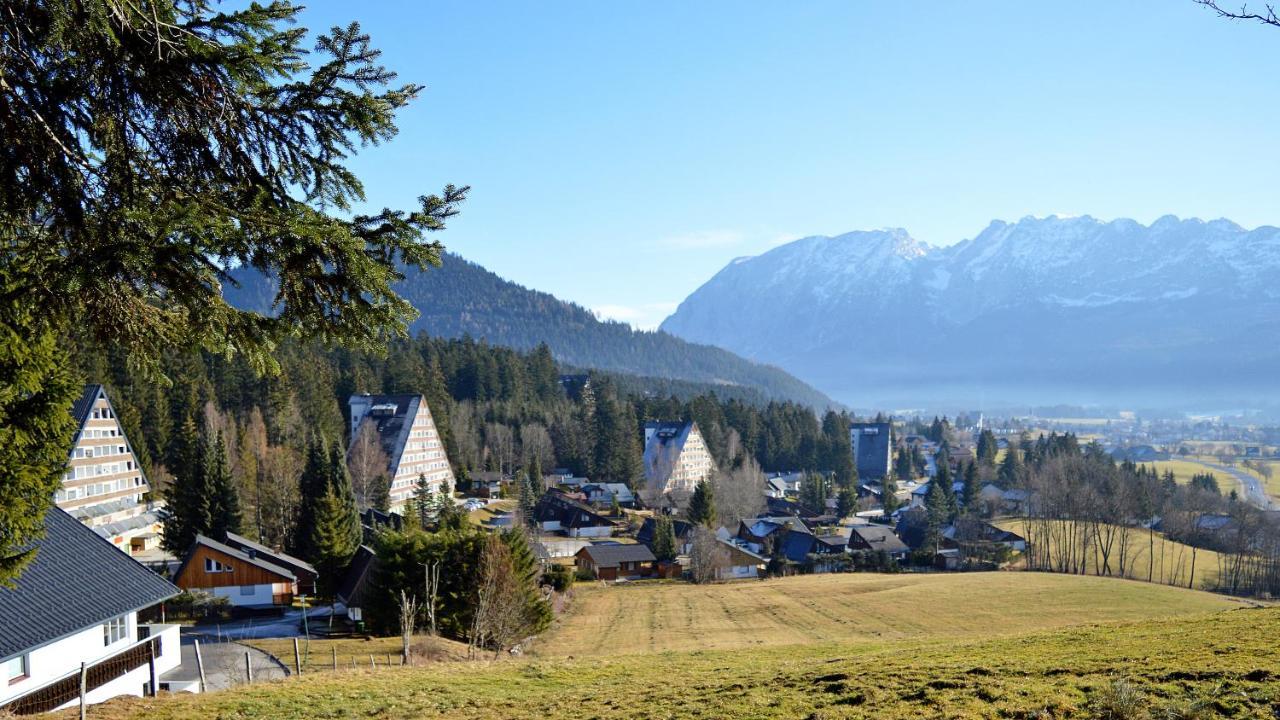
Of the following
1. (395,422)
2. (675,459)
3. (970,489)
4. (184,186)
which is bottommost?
(970,489)

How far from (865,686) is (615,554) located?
4663cm

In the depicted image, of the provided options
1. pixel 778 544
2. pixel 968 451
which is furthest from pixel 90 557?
pixel 968 451

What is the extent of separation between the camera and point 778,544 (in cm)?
6969

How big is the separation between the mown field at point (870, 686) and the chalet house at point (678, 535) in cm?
4472

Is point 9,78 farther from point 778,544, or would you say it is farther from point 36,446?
point 778,544

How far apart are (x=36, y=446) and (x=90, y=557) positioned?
11912mm

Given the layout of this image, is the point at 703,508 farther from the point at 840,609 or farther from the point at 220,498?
the point at 220,498

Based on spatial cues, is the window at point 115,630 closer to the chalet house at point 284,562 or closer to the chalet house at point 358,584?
the chalet house at point 358,584

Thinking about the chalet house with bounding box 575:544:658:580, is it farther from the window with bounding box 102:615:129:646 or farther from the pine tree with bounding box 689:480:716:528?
the window with bounding box 102:615:129:646

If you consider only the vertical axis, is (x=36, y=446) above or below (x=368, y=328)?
below

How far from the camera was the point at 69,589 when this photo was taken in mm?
17625

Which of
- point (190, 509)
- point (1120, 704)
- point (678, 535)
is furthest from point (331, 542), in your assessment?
point (678, 535)

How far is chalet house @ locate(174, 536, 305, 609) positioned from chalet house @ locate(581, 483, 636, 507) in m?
49.3

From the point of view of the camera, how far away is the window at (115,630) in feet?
58.9
